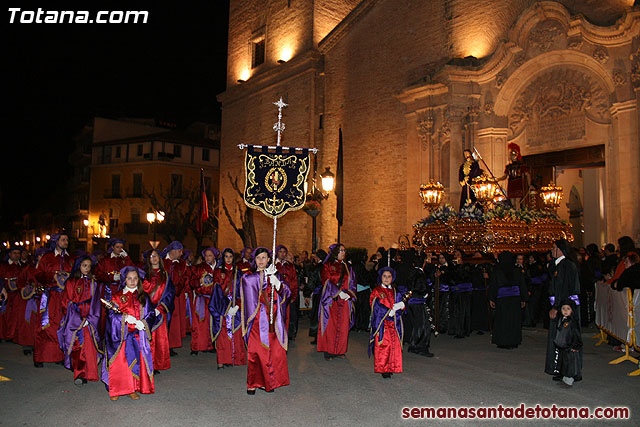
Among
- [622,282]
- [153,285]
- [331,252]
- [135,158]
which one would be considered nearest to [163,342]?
[153,285]

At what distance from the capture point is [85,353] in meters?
6.96

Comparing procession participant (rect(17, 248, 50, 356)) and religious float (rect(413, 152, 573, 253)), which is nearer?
procession participant (rect(17, 248, 50, 356))

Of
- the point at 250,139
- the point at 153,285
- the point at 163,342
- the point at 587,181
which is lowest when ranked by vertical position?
the point at 163,342

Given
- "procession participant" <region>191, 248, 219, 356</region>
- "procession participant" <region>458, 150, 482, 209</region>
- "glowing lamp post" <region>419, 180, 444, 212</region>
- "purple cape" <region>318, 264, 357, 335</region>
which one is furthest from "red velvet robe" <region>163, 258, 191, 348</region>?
"procession participant" <region>458, 150, 482, 209</region>

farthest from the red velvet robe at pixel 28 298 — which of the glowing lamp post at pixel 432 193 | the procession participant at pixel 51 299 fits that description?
the glowing lamp post at pixel 432 193

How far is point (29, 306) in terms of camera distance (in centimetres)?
934

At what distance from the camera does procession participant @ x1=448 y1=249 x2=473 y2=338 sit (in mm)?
10930

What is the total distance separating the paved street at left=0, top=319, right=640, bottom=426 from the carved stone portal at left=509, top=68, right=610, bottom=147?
24.9ft

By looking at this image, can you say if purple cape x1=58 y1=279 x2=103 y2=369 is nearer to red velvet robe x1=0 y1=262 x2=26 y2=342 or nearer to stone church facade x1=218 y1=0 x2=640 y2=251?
red velvet robe x1=0 y1=262 x2=26 y2=342

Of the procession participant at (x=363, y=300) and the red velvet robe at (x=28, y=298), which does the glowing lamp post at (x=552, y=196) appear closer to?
the procession participant at (x=363, y=300)

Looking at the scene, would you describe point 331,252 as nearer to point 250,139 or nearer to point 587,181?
point 587,181

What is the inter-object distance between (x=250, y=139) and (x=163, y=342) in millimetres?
21052

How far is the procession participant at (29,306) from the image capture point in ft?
30.1

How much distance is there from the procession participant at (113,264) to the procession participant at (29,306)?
142 cm
